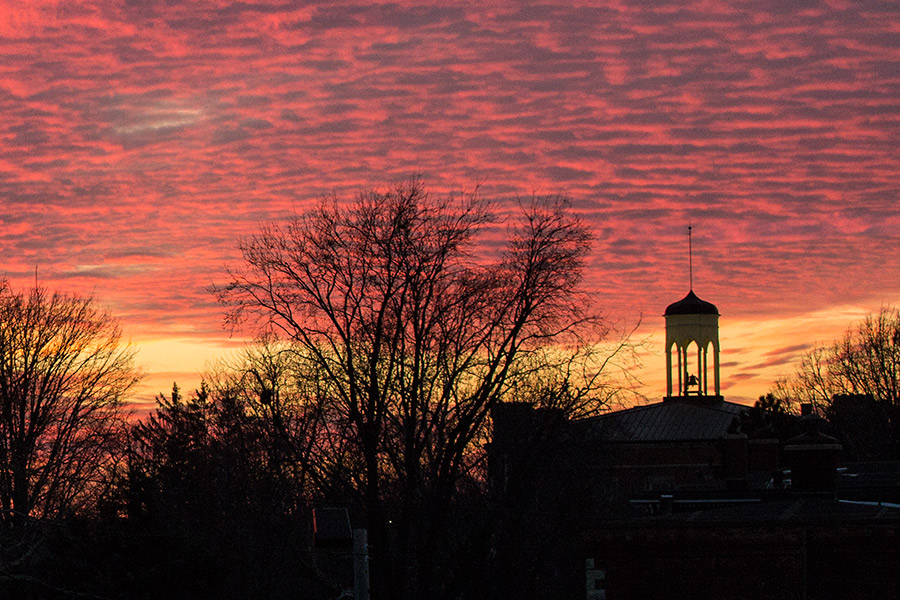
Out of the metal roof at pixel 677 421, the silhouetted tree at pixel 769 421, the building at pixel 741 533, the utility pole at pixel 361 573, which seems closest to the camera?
the utility pole at pixel 361 573

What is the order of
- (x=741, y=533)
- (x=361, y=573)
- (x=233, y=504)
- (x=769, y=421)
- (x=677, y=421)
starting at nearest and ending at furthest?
1. (x=361, y=573)
2. (x=741, y=533)
3. (x=233, y=504)
4. (x=769, y=421)
5. (x=677, y=421)

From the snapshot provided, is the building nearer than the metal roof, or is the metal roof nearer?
the building

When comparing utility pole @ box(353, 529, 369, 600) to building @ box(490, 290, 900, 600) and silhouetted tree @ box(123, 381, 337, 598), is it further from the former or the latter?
silhouetted tree @ box(123, 381, 337, 598)

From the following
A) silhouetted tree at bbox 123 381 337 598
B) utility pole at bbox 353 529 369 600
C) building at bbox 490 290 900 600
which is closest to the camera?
utility pole at bbox 353 529 369 600

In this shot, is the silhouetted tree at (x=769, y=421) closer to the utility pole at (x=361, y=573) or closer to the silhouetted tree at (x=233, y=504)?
the silhouetted tree at (x=233, y=504)

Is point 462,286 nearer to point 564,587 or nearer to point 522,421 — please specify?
point 522,421

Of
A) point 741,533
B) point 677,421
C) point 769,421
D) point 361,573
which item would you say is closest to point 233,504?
point 741,533

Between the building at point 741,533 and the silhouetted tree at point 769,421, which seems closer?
the building at point 741,533

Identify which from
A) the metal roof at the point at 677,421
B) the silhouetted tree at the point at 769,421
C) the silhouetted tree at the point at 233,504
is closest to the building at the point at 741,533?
the silhouetted tree at the point at 233,504

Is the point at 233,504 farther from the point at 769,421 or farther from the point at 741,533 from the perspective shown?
the point at 769,421

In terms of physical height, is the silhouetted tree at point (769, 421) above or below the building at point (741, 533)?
above

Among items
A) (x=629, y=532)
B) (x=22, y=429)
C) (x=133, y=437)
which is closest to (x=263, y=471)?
(x=22, y=429)

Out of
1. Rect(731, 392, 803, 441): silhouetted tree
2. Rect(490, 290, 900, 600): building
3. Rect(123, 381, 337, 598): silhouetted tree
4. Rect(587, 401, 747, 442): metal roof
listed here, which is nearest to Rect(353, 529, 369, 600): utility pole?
Rect(490, 290, 900, 600): building

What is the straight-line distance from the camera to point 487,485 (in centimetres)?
4725
